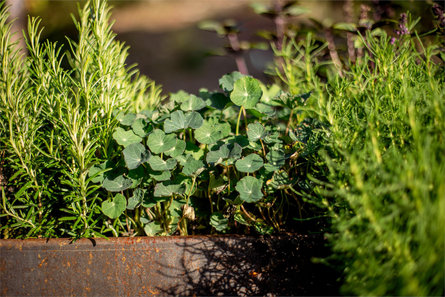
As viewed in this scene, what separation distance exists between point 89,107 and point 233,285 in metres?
0.74

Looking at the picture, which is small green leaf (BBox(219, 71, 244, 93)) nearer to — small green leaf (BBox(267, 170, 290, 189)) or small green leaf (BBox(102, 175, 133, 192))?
small green leaf (BBox(267, 170, 290, 189))

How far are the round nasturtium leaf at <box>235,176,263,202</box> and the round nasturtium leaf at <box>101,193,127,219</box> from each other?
38cm

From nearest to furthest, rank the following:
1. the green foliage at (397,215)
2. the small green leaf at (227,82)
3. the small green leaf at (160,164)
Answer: the green foliage at (397,215) < the small green leaf at (160,164) < the small green leaf at (227,82)

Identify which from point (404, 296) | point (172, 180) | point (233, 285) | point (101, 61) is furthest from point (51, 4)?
point (404, 296)

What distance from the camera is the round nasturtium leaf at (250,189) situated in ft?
3.18

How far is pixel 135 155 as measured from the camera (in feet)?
3.46

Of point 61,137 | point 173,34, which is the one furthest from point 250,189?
point 173,34

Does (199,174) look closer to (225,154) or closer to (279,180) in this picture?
(225,154)

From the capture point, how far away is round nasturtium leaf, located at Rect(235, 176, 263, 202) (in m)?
0.97

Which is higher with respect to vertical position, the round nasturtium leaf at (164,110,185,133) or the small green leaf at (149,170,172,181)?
the round nasturtium leaf at (164,110,185,133)

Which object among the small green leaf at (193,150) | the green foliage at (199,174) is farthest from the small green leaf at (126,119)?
the small green leaf at (193,150)

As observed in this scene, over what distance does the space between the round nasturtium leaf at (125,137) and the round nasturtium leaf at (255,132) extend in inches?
15.5

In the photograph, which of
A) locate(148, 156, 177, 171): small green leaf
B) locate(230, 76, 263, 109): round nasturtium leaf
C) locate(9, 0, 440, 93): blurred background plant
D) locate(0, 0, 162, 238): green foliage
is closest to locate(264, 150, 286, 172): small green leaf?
locate(230, 76, 263, 109): round nasturtium leaf

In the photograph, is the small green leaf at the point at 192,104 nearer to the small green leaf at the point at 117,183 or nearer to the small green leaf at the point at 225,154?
the small green leaf at the point at 225,154
